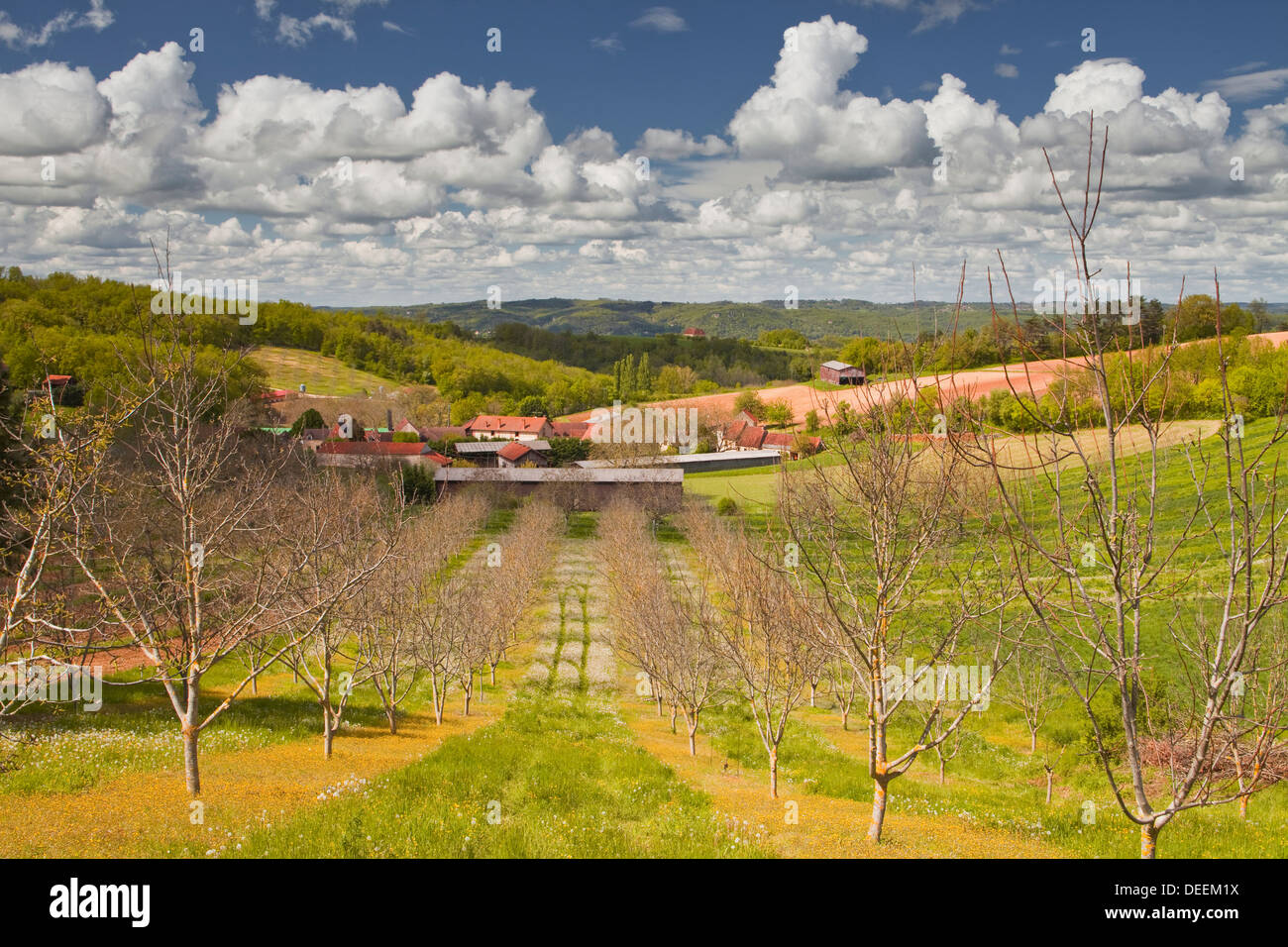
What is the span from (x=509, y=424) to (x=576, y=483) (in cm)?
4444

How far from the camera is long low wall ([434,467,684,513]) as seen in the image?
76500 mm

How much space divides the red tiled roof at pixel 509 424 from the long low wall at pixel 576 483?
124ft

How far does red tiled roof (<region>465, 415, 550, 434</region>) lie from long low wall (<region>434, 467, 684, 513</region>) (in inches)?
1488

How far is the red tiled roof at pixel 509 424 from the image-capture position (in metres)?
120

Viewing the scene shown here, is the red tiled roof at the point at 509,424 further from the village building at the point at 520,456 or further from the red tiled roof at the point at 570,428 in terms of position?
the village building at the point at 520,456

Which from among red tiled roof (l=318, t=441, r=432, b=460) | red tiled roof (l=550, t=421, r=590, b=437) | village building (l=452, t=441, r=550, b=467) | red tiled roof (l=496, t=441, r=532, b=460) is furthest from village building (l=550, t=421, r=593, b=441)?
red tiled roof (l=318, t=441, r=432, b=460)

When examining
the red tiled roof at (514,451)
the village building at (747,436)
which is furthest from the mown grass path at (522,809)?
the village building at (747,436)

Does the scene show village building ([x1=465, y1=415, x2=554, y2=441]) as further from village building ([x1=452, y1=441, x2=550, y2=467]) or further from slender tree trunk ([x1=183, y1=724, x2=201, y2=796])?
slender tree trunk ([x1=183, y1=724, x2=201, y2=796])

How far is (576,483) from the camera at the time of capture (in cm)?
7956

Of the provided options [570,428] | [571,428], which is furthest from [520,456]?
[570,428]

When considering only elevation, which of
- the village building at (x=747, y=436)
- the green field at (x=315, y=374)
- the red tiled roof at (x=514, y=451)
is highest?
the green field at (x=315, y=374)

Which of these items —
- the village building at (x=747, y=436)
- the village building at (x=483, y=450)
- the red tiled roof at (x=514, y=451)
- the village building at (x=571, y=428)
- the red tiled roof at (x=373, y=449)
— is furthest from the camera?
the village building at (x=571, y=428)

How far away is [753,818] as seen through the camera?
13.5 meters
